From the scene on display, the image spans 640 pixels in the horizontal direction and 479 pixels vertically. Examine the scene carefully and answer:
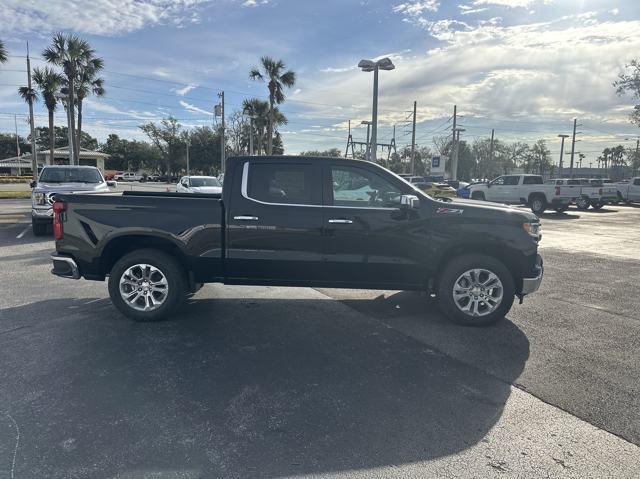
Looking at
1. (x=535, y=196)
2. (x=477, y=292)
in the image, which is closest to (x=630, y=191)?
(x=535, y=196)

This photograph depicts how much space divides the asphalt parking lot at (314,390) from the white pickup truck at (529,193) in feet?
55.2

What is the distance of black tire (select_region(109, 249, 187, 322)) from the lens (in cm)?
509

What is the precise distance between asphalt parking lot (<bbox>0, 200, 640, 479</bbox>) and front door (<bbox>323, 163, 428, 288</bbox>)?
69cm

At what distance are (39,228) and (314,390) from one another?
1061 cm

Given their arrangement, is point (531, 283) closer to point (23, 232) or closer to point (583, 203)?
point (23, 232)

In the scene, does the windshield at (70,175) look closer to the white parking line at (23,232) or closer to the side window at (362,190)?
the white parking line at (23,232)

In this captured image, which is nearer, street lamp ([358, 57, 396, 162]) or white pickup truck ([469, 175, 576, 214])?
street lamp ([358, 57, 396, 162])

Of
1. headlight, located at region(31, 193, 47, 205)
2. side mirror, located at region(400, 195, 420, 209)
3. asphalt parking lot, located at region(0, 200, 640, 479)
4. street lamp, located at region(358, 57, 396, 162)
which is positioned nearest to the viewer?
asphalt parking lot, located at region(0, 200, 640, 479)

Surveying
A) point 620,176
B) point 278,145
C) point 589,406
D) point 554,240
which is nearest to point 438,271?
point 589,406

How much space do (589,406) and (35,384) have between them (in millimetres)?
4466

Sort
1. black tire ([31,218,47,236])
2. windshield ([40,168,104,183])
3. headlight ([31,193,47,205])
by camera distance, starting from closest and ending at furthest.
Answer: headlight ([31,193,47,205]) < black tire ([31,218,47,236]) < windshield ([40,168,104,183])

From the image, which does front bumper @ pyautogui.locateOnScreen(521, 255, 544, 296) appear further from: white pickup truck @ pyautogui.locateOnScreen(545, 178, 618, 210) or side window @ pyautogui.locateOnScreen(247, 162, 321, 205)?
white pickup truck @ pyautogui.locateOnScreen(545, 178, 618, 210)

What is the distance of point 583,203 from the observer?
23641 millimetres

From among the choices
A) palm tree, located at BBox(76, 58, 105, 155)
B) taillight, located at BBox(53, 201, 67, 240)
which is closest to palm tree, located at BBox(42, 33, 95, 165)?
palm tree, located at BBox(76, 58, 105, 155)
